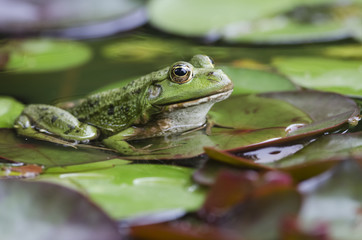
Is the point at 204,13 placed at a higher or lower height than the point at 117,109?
higher

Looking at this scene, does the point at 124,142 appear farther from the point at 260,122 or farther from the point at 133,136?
the point at 260,122

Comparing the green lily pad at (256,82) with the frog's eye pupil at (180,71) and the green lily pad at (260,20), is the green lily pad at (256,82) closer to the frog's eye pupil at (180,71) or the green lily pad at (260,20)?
the frog's eye pupil at (180,71)

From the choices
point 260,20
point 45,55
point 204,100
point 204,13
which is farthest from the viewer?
point 204,13

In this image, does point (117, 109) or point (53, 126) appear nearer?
point (53, 126)

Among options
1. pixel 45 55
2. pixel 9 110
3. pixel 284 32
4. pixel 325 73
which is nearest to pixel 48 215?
pixel 9 110

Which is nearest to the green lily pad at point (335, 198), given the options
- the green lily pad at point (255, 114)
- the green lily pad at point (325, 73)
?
Result: the green lily pad at point (255, 114)

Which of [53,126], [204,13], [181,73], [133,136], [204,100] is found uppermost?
[204,13]

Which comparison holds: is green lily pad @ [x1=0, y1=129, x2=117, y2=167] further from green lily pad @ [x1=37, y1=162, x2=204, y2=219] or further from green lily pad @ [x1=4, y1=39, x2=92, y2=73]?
green lily pad @ [x1=4, y1=39, x2=92, y2=73]
